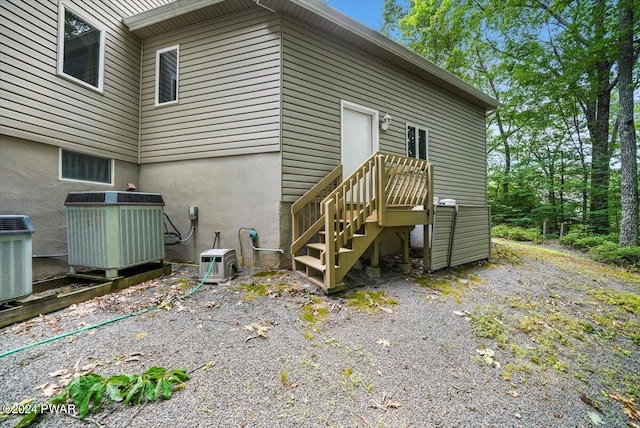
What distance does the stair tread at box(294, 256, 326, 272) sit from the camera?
3.61m

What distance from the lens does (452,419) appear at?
5.75ft

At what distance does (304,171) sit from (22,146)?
14.5 feet

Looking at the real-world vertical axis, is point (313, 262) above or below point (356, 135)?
below

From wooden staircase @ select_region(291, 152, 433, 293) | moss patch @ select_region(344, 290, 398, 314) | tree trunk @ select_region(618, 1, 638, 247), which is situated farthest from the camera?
tree trunk @ select_region(618, 1, 638, 247)

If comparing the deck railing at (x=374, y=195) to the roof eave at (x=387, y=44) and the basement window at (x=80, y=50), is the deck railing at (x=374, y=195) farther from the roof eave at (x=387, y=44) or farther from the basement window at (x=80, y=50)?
the basement window at (x=80, y=50)

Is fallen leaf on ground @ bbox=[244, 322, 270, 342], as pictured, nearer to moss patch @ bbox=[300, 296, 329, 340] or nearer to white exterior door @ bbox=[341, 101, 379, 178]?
moss patch @ bbox=[300, 296, 329, 340]

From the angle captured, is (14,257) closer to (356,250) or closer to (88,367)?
(88,367)

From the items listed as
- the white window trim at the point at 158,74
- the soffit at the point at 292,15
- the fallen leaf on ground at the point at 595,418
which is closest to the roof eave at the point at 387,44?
the soffit at the point at 292,15

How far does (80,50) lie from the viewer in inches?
183

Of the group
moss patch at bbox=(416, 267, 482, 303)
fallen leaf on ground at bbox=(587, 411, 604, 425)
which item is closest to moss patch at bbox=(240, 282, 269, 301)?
moss patch at bbox=(416, 267, 482, 303)

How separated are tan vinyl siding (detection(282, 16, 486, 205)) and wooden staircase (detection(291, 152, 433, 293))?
528 millimetres

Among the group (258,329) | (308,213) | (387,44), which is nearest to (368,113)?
(387,44)

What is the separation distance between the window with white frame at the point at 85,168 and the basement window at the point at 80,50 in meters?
1.33

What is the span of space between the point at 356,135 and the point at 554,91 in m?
9.70
